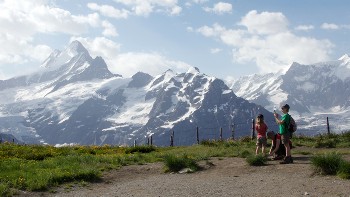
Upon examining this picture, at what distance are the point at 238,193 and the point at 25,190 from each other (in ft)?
24.6

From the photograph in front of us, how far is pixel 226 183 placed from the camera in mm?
16188

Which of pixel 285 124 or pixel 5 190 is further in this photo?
pixel 285 124

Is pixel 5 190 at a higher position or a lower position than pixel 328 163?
lower

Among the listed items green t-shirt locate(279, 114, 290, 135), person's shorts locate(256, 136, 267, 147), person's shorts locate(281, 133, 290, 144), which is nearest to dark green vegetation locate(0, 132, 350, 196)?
person's shorts locate(256, 136, 267, 147)

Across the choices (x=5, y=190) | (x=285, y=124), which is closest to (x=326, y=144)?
(x=285, y=124)

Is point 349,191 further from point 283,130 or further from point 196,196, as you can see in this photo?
point 283,130

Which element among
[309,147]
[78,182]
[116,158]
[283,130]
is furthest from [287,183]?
[309,147]

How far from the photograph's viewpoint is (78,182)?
17906mm

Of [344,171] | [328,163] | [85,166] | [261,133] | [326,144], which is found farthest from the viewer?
[326,144]

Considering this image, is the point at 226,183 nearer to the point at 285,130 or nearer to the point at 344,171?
the point at 344,171

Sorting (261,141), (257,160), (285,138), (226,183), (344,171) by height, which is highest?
(285,138)

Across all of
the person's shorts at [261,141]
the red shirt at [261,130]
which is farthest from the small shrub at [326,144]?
the person's shorts at [261,141]

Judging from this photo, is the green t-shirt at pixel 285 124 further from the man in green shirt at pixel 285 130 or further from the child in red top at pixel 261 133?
the child in red top at pixel 261 133

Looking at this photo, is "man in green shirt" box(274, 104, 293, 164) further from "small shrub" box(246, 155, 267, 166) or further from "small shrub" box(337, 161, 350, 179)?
"small shrub" box(337, 161, 350, 179)
